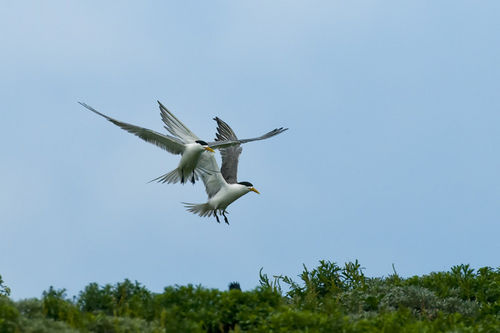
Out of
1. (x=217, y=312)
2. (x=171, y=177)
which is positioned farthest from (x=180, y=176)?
(x=217, y=312)

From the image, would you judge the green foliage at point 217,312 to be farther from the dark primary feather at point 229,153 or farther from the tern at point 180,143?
the dark primary feather at point 229,153

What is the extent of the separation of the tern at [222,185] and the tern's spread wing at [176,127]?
28.1 inches

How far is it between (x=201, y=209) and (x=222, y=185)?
1033 millimetres

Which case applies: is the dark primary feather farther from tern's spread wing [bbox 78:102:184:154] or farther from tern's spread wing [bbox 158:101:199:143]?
tern's spread wing [bbox 78:102:184:154]

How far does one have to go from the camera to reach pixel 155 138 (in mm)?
15742

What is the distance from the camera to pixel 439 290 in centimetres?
1206

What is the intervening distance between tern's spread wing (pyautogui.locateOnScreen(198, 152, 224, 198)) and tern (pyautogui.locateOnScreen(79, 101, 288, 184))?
59mm

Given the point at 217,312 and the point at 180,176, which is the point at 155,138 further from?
the point at 217,312

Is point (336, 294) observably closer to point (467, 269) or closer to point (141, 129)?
point (467, 269)

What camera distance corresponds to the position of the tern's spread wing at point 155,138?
1506cm

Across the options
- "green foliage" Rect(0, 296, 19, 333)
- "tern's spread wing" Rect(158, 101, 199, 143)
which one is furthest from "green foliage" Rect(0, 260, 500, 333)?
"tern's spread wing" Rect(158, 101, 199, 143)

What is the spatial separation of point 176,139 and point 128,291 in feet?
22.5

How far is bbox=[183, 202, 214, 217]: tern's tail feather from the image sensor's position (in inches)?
709

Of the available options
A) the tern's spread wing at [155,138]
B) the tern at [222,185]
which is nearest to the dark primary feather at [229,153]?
the tern at [222,185]
